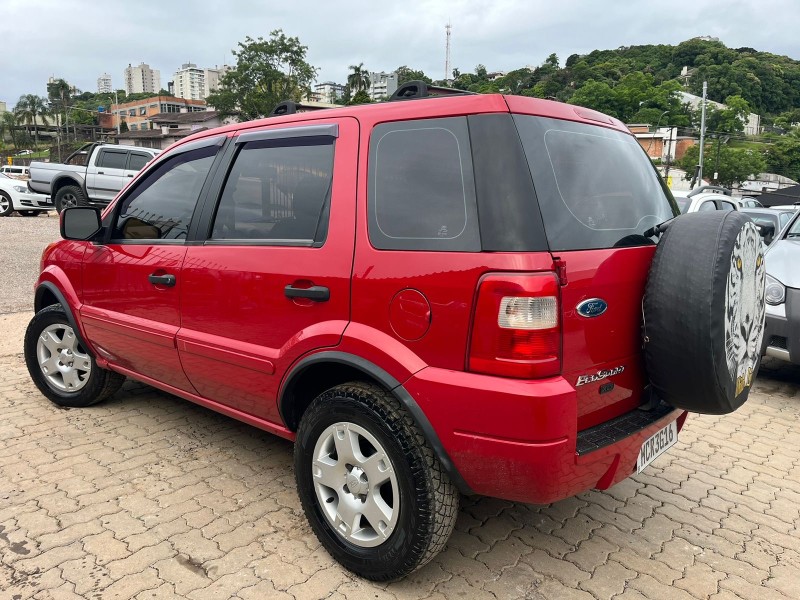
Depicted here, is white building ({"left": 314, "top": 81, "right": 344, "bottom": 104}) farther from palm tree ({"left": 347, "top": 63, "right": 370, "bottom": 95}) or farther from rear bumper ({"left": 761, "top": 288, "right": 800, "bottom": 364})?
rear bumper ({"left": 761, "top": 288, "right": 800, "bottom": 364})

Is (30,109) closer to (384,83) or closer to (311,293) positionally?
(384,83)

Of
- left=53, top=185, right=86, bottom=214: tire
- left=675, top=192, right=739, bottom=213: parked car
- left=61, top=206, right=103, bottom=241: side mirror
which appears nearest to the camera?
left=61, top=206, right=103, bottom=241: side mirror

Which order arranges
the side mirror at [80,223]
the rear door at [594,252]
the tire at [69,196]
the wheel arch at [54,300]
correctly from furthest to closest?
1. the tire at [69,196]
2. the wheel arch at [54,300]
3. the side mirror at [80,223]
4. the rear door at [594,252]

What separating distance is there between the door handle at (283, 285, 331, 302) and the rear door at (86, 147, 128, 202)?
14.3m

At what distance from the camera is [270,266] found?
259cm

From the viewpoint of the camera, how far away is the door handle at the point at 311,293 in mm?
2377

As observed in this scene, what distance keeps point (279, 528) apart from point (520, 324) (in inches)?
63.1

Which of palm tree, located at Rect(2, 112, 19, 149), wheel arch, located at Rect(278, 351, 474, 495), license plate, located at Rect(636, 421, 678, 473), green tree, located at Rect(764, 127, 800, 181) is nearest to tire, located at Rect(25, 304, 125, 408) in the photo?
wheel arch, located at Rect(278, 351, 474, 495)

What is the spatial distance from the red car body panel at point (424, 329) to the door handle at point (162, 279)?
0.04 meters

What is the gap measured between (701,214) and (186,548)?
102 inches

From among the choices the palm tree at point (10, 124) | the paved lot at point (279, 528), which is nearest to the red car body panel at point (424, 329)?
the paved lot at point (279, 528)

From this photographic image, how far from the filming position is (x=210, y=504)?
2930mm

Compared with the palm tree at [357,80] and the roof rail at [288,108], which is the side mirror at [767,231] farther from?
the palm tree at [357,80]

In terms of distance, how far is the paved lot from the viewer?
7.74ft
